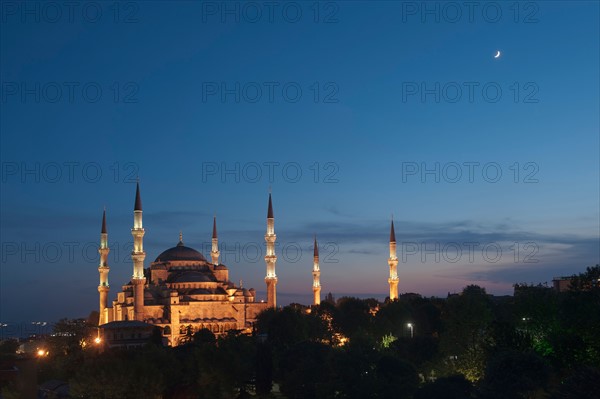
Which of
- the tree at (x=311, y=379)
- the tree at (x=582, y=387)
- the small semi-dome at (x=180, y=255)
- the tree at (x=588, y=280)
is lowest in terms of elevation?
the tree at (x=311, y=379)

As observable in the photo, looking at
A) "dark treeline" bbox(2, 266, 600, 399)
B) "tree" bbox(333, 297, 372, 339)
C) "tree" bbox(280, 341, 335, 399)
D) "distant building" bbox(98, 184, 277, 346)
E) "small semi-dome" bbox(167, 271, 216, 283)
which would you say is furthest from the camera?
"small semi-dome" bbox(167, 271, 216, 283)

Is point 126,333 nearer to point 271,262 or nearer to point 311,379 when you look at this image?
point 271,262

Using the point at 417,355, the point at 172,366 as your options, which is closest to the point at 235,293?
the point at 417,355

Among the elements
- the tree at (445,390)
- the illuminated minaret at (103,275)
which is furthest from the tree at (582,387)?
the illuminated minaret at (103,275)

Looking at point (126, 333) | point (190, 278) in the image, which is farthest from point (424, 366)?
point (190, 278)

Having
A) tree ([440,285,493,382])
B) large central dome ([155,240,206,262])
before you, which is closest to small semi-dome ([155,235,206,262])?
large central dome ([155,240,206,262])

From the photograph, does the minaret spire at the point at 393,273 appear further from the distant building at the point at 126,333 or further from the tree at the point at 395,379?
the tree at the point at 395,379

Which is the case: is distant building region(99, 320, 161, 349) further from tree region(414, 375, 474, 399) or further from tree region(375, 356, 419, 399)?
tree region(414, 375, 474, 399)
